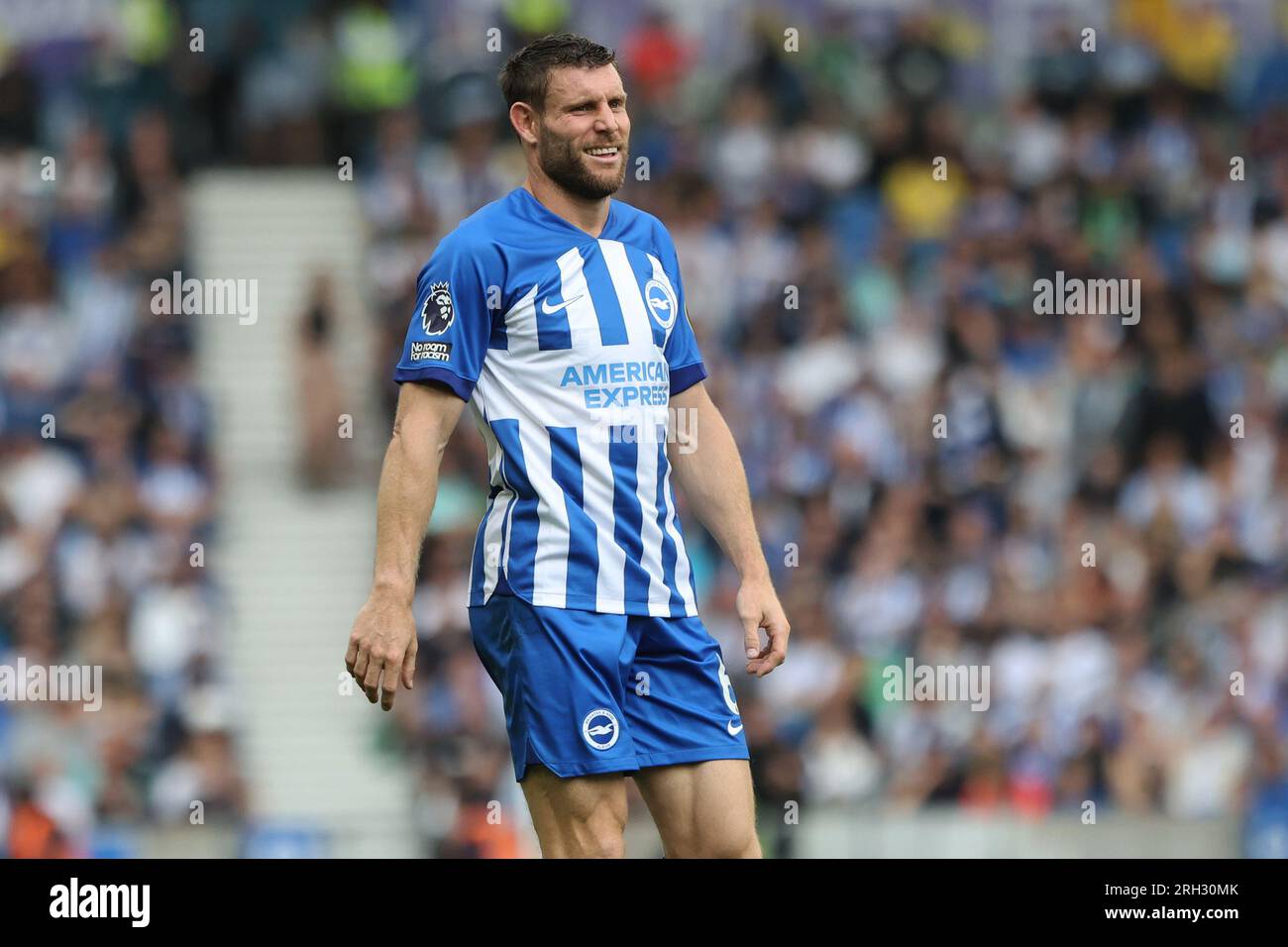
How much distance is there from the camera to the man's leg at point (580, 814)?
4.84 metres

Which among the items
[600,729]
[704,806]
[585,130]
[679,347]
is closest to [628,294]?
[679,347]

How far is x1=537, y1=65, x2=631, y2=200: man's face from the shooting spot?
5.05 m

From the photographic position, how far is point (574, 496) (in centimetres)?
498

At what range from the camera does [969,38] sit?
547 inches

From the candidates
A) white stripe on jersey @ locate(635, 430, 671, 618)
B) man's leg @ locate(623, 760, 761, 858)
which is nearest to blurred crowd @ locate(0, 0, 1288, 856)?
man's leg @ locate(623, 760, 761, 858)

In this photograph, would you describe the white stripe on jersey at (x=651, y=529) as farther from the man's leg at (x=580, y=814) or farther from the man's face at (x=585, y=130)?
the man's face at (x=585, y=130)

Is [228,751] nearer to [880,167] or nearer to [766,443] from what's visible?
[766,443]

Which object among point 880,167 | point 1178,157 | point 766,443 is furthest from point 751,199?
point 1178,157

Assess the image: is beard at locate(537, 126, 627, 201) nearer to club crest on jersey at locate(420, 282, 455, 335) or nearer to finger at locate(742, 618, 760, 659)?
club crest on jersey at locate(420, 282, 455, 335)

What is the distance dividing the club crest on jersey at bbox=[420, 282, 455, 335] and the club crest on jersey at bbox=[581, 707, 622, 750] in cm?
96

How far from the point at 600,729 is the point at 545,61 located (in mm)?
1615

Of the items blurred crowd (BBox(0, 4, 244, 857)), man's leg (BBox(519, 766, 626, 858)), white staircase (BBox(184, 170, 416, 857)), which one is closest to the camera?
man's leg (BBox(519, 766, 626, 858))

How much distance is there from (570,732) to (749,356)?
748cm

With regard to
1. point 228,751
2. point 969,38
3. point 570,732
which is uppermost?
point 969,38
